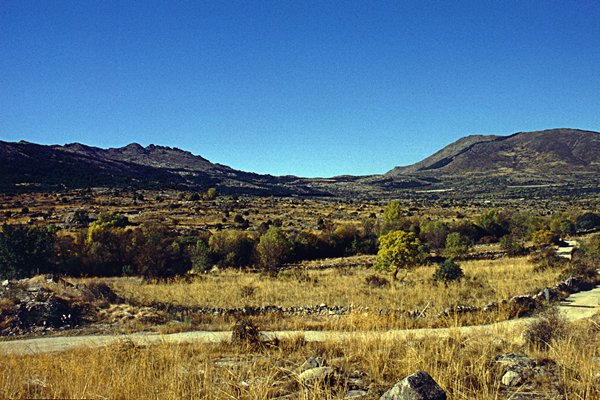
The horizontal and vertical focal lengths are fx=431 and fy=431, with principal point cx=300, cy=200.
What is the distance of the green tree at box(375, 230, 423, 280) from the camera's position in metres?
25.3

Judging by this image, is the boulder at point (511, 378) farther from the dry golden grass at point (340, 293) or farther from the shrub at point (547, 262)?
the shrub at point (547, 262)

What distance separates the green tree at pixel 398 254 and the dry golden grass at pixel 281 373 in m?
17.8

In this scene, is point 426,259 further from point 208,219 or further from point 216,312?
point 208,219

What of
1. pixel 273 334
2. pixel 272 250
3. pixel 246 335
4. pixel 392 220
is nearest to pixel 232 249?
pixel 272 250

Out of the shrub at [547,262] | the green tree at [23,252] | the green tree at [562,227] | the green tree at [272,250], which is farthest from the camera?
the green tree at [562,227]

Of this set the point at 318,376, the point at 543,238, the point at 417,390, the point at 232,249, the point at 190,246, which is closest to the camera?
the point at 417,390

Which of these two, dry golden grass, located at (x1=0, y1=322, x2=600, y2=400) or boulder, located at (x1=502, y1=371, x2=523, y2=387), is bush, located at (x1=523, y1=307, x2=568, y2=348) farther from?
boulder, located at (x1=502, y1=371, x2=523, y2=387)

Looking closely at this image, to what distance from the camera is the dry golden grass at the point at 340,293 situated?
13.4 metres

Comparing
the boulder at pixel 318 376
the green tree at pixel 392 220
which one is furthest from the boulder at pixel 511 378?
the green tree at pixel 392 220

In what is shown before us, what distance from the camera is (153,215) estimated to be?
55.8 metres

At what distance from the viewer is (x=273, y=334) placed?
10523 mm

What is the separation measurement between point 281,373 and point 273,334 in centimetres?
510

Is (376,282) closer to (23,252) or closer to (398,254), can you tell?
(398,254)

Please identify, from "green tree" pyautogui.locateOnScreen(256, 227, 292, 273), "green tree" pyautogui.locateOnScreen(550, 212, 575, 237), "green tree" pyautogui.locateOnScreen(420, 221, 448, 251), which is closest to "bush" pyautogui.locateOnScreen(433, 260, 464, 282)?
"green tree" pyautogui.locateOnScreen(256, 227, 292, 273)
